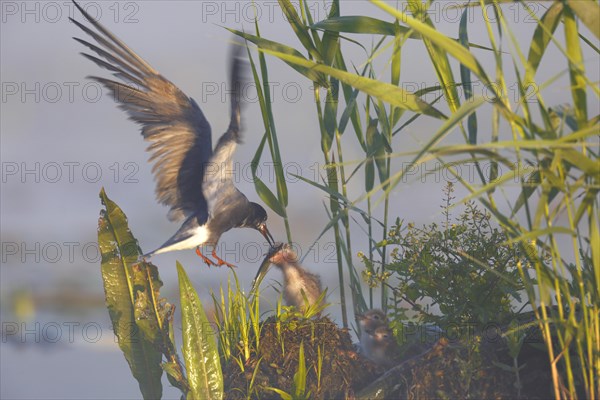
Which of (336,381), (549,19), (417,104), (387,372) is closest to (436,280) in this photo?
(387,372)

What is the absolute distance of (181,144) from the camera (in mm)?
4457

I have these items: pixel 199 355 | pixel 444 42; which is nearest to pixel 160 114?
pixel 199 355

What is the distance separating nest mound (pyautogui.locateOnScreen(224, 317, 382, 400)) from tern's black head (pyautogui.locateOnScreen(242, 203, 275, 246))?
1.09 meters

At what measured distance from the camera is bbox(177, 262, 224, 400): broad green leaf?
3.84 metres

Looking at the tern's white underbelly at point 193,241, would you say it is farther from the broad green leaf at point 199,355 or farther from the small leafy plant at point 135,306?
the broad green leaf at point 199,355

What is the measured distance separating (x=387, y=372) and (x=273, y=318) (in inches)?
29.0

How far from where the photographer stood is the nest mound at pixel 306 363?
153 inches

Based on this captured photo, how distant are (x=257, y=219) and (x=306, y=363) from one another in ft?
4.67

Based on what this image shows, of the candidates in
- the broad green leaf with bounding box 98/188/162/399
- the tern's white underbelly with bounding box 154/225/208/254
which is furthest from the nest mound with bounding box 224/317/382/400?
the tern's white underbelly with bounding box 154/225/208/254

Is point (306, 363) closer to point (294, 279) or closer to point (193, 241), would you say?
point (294, 279)

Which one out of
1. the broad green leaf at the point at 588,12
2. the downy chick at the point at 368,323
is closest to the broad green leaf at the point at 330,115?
the downy chick at the point at 368,323

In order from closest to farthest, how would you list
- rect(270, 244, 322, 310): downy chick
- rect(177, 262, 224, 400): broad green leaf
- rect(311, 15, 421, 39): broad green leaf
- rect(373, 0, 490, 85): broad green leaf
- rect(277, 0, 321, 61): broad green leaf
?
1. rect(373, 0, 490, 85): broad green leaf
2. rect(311, 15, 421, 39): broad green leaf
3. rect(177, 262, 224, 400): broad green leaf
4. rect(270, 244, 322, 310): downy chick
5. rect(277, 0, 321, 61): broad green leaf

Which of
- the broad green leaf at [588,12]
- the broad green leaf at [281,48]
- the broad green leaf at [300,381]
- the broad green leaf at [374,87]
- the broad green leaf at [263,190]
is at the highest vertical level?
the broad green leaf at [281,48]

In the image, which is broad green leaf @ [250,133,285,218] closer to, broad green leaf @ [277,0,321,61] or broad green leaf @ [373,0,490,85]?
broad green leaf @ [277,0,321,61]
